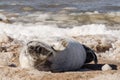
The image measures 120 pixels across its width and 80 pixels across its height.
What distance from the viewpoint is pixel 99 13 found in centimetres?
1786

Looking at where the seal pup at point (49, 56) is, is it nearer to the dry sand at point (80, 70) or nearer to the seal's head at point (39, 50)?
the seal's head at point (39, 50)

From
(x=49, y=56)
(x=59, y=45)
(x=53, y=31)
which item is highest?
(x=59, y=45)

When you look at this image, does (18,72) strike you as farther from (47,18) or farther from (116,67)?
(47,18)

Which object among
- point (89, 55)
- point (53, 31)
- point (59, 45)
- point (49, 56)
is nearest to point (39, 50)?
point (49, 56)

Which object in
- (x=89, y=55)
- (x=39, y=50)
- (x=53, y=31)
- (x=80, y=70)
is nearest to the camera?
(x=39, y=50)

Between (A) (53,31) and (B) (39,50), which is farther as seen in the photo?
(A) (53,31)

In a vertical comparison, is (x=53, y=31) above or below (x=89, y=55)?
below

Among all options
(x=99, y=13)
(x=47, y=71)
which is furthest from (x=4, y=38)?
(x=99, y=13)

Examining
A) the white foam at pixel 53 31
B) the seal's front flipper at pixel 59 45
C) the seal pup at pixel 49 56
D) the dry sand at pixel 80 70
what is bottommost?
the white foam at pixel 53 31

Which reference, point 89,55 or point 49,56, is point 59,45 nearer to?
point 49,56

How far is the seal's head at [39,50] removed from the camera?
5.79m

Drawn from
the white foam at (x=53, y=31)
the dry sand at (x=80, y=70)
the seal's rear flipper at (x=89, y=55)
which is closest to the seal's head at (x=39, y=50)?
the dry sand at (x=80, y=70)

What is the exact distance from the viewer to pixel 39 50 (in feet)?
19.0

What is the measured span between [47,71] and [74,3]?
16349mm
